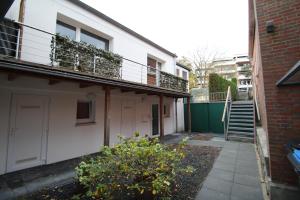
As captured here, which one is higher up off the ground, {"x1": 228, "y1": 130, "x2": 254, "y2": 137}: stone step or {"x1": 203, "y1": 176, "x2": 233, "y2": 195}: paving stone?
{"x1": 228, "y1": 130, "x2": 254, "y2": 137}: stone step

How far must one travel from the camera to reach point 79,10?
21.3 ft

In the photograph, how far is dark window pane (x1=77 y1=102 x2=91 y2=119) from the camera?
6578mm

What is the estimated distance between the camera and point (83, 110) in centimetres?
673

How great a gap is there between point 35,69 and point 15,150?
255 centimetres

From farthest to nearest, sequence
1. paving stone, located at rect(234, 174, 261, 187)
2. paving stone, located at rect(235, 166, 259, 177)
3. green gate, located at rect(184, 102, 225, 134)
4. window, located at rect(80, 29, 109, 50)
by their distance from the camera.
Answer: green gate, located at rect(184, 102, 225, 134)
window, located at rect(80, 29, 109, 50)
paving stone, located at rect(235, 166, 259, 177)
paving stone, located at rect(234, 174, 261, 187)

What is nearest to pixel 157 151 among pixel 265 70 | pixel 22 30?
pixel 265 70

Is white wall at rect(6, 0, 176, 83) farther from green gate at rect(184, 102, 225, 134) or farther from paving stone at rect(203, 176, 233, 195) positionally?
paving stone at rect(203, 176, 233, 195)

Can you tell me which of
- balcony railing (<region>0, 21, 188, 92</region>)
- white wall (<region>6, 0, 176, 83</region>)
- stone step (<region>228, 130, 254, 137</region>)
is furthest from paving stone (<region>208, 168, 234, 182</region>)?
white wall (<region>6, 0, 176, 83</region>)

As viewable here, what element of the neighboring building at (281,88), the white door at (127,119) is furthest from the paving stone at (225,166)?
the white door at (127,119)

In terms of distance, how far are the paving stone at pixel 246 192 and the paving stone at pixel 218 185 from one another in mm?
110

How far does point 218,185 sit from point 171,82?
24.4ft

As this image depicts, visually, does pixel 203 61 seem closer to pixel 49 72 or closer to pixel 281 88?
pixel 281 88

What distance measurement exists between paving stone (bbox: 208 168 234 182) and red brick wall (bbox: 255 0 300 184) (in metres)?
1.38

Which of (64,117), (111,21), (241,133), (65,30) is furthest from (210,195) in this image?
(111,21)
